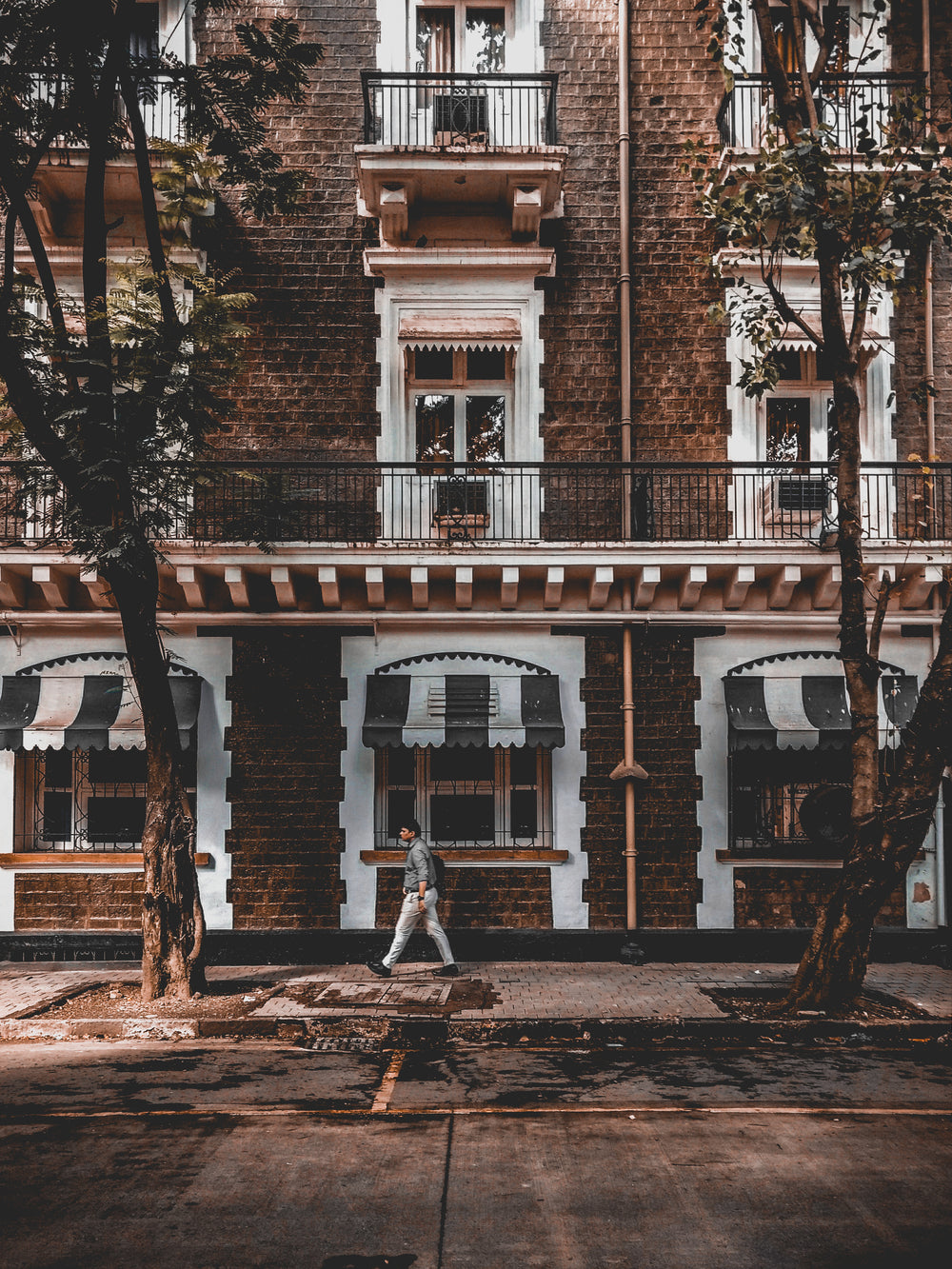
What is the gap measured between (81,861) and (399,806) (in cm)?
402

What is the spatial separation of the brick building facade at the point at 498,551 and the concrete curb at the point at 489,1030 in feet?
9.60

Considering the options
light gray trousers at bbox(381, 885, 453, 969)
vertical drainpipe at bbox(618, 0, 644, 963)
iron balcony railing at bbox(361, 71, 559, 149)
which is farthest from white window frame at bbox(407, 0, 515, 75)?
light gray trousers at bbox(381, 885, 453, 969)

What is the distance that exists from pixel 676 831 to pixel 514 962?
263cm

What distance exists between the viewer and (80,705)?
496 inches

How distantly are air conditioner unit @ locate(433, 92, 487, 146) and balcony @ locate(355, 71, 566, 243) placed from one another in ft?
0.04

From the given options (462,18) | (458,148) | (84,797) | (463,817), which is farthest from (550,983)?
(462,18)

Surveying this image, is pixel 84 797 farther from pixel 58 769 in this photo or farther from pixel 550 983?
pixel 550 983

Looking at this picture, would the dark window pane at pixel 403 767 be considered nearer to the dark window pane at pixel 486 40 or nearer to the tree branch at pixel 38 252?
the tree branch at pixel 38 252

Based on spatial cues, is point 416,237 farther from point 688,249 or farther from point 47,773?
point 47,773

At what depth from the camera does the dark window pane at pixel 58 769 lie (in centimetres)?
1303

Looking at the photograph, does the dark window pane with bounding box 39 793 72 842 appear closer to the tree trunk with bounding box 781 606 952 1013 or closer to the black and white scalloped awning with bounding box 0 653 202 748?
the black and white scalloped awning with bounding box 0 653 202 748

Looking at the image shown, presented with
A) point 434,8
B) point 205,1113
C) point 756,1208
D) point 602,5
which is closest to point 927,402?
point 602,5

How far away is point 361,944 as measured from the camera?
12.6 meters

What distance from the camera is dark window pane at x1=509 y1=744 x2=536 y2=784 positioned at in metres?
13.1
